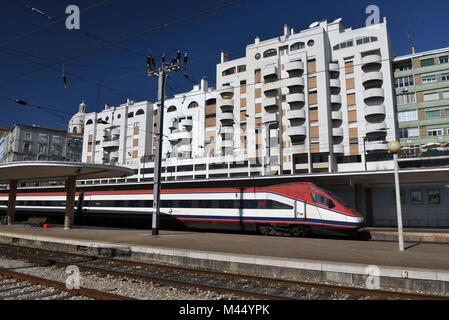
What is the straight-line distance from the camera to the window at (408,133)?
1840 inches

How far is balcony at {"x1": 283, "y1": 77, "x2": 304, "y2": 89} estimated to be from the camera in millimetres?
51875

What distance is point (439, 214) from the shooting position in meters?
28.0

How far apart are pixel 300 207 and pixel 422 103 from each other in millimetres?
38743

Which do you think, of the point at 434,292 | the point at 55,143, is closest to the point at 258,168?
the point at 434,292

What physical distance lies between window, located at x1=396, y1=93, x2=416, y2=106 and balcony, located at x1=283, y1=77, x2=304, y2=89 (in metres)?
14.6

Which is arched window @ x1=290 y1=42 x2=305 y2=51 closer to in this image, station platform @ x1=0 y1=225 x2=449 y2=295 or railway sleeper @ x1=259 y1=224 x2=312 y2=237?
railway sleeper @ x1=259 y1=224 x2=312 y2=237

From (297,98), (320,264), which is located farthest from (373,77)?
(320,264)

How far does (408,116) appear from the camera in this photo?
47531mm

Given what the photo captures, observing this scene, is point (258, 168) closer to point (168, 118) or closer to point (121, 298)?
point (168, 118)

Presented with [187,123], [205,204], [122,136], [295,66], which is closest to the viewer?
[205,204]

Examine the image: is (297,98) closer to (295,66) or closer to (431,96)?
(295,66)

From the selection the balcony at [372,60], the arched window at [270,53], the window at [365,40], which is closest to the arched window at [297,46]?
the arched window at [270,53]

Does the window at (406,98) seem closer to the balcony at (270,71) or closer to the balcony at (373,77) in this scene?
the balcony at (373,77)

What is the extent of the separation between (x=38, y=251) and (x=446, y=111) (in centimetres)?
5116
